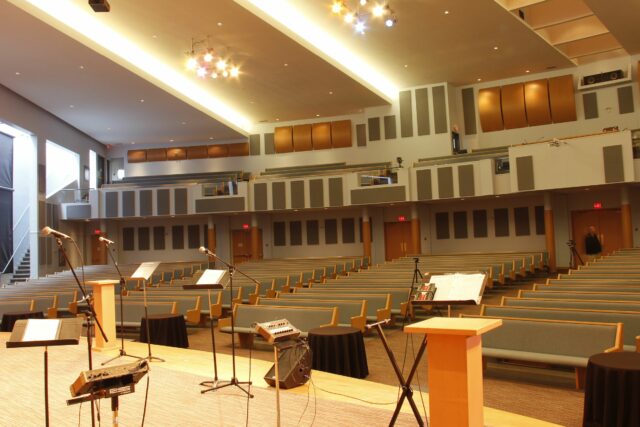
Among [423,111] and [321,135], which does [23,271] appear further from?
A: [423,111]

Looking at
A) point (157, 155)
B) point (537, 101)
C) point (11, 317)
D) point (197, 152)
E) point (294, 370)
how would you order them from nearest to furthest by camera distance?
1. point (294, 370)
2. point (11, 317)
3. point (537, 101)
4. point (197, 152)
5. point (157, 155)

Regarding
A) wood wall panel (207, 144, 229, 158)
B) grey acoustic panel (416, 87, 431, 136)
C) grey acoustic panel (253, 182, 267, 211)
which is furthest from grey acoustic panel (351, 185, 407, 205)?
wood wall panel (207, 144, 229, 158)

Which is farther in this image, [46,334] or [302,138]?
[302,138]

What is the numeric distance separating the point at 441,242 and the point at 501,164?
3.76 meters

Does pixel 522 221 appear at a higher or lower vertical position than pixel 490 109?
lower

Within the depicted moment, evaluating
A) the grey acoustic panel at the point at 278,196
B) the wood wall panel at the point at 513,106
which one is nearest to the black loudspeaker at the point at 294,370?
the grey acoustic panel at the point at 278,196

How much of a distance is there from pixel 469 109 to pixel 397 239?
5002mm

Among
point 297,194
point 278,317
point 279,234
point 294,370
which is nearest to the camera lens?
point 294,370

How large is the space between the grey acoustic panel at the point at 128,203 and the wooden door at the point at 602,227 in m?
14.4

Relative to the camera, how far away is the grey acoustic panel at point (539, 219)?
17.1 meters

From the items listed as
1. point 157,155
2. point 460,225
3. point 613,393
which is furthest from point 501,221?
point 613,393

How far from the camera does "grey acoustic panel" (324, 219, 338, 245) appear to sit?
19.8 meters

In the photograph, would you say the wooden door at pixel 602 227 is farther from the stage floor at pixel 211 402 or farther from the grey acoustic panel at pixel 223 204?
the stage floor at pixel 211 402

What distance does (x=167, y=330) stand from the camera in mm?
7523
